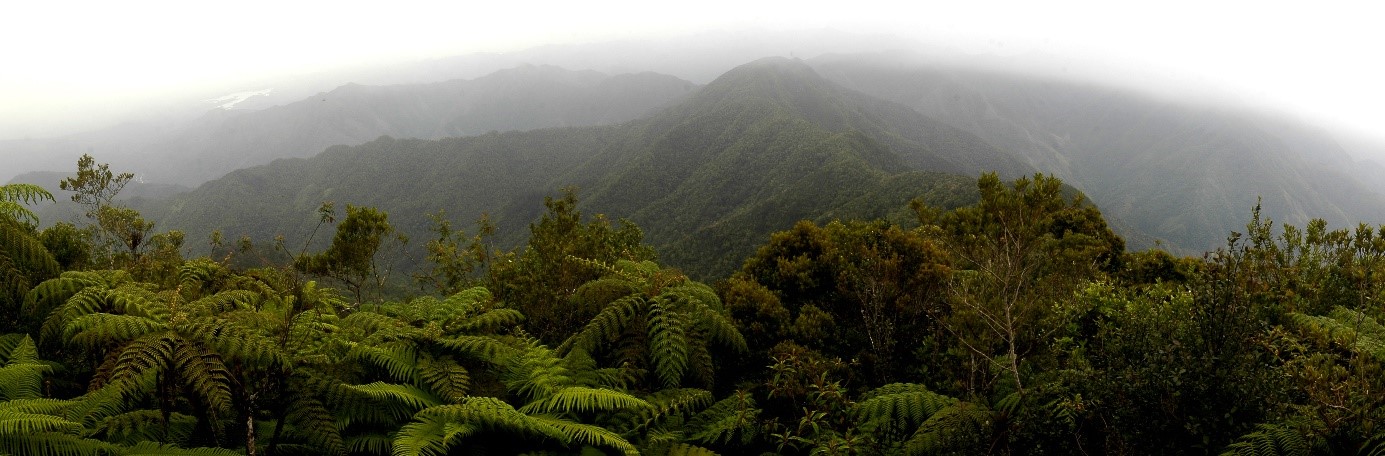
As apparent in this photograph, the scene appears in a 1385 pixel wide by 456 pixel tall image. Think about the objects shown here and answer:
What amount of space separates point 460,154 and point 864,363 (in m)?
207

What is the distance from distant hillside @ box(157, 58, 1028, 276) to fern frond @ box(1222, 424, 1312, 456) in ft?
224

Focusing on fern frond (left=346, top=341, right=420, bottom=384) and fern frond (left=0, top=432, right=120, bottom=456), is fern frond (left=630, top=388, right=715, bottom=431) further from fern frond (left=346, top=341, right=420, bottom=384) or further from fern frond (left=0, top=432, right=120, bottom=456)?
fern frond (left=0, top=432, right=120, bottom=456)

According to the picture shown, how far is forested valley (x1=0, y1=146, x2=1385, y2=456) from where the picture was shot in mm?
3137

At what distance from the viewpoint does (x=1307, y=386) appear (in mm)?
3266

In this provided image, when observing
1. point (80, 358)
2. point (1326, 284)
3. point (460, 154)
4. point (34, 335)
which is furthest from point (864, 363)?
point (460, 154)

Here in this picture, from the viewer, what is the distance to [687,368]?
483 cm

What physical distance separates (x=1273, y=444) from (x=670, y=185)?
476 feet

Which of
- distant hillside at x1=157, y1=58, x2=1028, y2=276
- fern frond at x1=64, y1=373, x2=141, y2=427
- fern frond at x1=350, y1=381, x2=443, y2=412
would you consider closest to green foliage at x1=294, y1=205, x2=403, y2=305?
fern frond at x1=64, y1=373, x2=141, y2=427

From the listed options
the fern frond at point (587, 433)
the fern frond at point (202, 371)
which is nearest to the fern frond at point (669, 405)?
the fern frond at point (587, 433)

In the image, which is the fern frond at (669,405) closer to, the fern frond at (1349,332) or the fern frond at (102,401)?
the fern frond at (102,401)

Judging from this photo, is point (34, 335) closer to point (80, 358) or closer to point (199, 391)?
point (80, 358)

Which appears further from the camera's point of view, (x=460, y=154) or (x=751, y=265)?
(x=460, y=154)

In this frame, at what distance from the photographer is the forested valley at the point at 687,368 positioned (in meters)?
3.14

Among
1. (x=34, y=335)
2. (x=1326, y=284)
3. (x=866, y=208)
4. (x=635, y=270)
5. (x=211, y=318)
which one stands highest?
(x=211, y=318)
